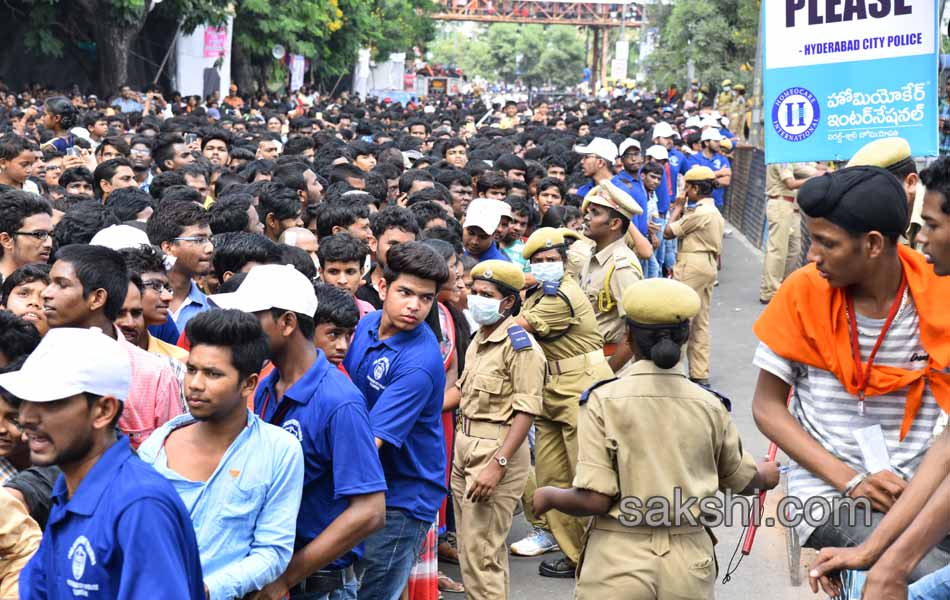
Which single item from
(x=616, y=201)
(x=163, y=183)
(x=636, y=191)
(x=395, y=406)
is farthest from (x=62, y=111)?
(x=395, y=406)

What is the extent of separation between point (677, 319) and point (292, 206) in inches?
168

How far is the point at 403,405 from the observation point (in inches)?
171

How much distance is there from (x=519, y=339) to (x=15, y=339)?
2.41 m

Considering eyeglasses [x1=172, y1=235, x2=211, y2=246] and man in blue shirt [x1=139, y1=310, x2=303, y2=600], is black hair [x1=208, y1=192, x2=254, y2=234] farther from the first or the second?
man in blue shirt [x1=139, y1=310, x2=303, y2=600]

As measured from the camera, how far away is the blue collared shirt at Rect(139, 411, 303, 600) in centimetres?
314

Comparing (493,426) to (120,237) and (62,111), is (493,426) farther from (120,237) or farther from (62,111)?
(62,111)

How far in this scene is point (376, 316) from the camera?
4871 mm

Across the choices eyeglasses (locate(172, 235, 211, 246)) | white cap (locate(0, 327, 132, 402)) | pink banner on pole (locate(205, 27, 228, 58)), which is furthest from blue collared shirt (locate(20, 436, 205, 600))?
pink banner on pole (locate(205, 27, 228, 58))

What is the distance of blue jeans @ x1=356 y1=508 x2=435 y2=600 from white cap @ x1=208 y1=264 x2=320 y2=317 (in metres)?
0.94

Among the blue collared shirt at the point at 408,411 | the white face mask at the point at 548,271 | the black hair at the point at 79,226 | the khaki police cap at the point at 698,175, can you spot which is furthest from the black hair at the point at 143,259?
the khaki police cap at the point at 698,175

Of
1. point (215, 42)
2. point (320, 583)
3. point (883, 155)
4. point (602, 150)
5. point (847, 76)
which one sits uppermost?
point (215, 42)

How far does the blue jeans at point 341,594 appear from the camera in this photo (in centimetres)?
368

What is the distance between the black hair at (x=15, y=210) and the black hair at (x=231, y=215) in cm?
97

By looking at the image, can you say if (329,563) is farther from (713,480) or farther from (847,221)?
(847,221)
